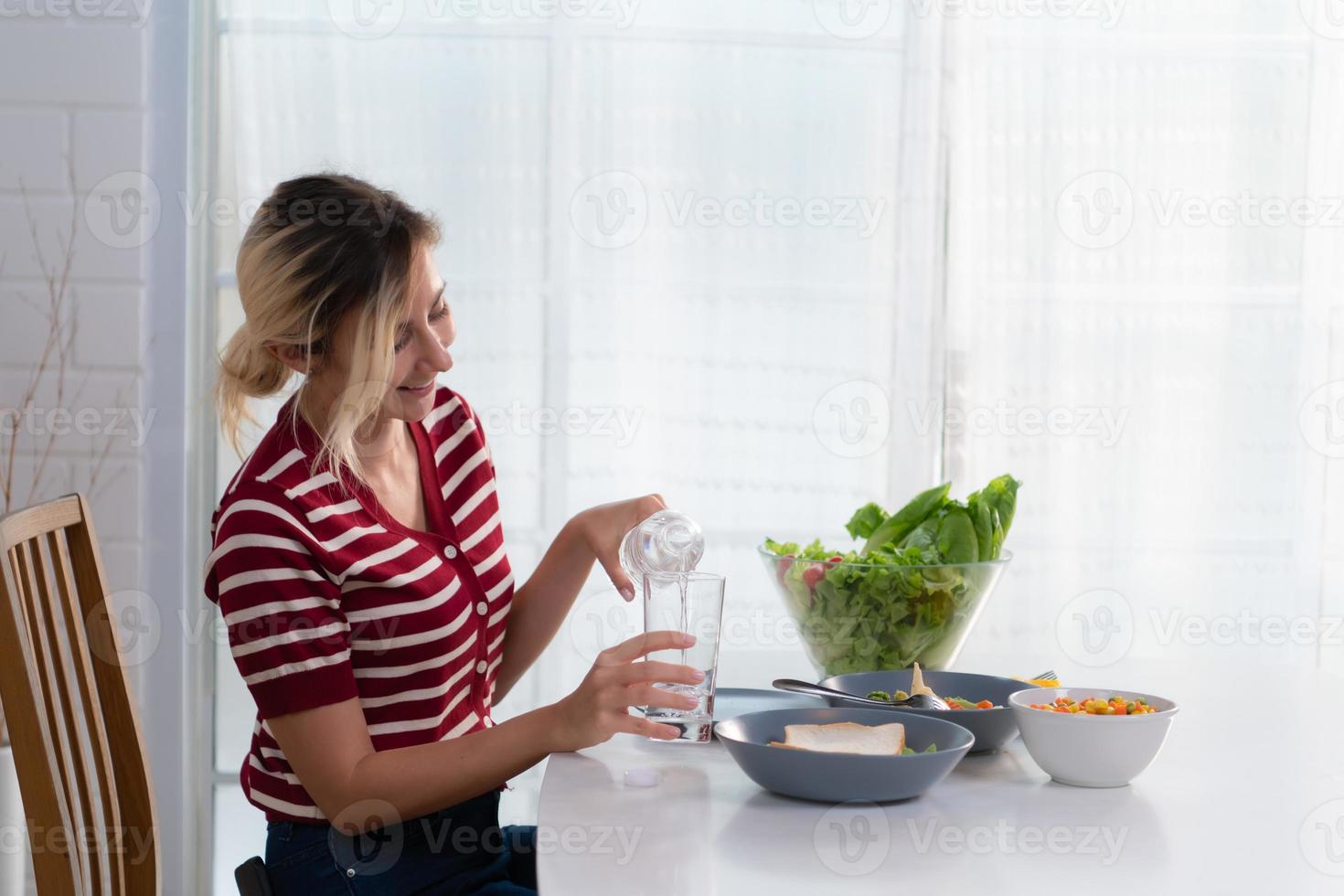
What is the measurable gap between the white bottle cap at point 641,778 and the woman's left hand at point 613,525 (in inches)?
12.6

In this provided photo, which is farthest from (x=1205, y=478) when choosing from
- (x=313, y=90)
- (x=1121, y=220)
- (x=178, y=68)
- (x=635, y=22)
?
(x=178, y=68)

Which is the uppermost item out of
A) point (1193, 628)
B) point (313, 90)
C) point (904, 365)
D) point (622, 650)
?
point (313, 90)

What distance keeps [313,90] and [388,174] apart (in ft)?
0.65

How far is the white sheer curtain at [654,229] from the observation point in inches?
88.0

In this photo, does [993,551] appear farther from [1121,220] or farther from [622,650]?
[1121,220]

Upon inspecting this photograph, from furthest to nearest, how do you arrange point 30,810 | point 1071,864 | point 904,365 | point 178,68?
point 904,365, point 178,68, point 30,810, point 1071,864

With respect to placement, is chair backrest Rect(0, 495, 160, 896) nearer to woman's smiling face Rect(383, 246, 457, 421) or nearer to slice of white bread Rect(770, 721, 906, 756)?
woman's smiling face Rect(383, 246, 457, 421)

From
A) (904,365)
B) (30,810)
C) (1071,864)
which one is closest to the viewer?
(1071,864)

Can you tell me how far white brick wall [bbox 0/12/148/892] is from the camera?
212 centimetres

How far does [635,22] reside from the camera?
2250 mm

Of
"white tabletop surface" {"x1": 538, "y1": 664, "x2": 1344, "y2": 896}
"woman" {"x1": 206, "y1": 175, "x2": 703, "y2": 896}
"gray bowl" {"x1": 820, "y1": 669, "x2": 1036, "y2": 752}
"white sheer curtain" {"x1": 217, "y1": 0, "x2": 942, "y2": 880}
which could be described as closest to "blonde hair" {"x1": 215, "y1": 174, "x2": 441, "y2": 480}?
"woman" {"x1": 206, "y1": 175, "x2": 703, "y2": 896}

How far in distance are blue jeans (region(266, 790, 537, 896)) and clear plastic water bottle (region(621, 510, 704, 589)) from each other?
30 centimetres

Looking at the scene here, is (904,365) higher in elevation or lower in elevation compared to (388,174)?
lower

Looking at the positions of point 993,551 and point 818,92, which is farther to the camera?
point 818,92
